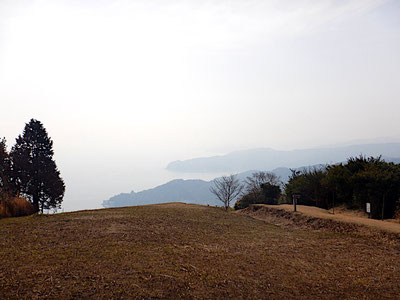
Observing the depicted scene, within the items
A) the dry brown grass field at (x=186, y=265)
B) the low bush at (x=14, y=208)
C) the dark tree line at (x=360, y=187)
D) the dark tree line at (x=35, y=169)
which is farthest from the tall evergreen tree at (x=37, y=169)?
the dark tree line at (x=360, y=187)

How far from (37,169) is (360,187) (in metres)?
28.5

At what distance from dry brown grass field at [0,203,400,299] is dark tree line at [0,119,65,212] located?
19792 millimetres

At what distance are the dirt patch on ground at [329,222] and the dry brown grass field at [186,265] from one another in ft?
2.18

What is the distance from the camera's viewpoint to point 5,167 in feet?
82.7

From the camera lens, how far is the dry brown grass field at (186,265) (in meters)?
4.57

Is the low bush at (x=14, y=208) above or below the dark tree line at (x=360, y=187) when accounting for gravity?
below

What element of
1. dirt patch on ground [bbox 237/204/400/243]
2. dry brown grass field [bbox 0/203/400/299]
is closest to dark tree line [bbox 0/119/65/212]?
dry brown grass field [bbox 0/203/400/299]

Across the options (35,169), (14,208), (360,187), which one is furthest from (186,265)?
(35,169)

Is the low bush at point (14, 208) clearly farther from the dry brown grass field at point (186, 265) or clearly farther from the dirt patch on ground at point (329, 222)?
the dirt patch on ground at point (329, 222)

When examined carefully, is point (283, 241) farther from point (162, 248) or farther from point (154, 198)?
point (154, 198)

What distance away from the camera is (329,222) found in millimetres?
12203

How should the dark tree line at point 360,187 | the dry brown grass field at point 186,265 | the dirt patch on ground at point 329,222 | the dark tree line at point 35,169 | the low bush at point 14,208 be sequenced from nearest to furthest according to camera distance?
1. the dry brown grass field at point 186,265
2. the dirt patch on ground at point 329,222
3. the low bush at point 14,208
4. the dark tree line at point 360,187
5. the dark tree line at point 35,169

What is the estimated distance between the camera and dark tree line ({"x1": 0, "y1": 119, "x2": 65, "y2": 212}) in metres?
26.2

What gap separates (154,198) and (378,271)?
198 m
